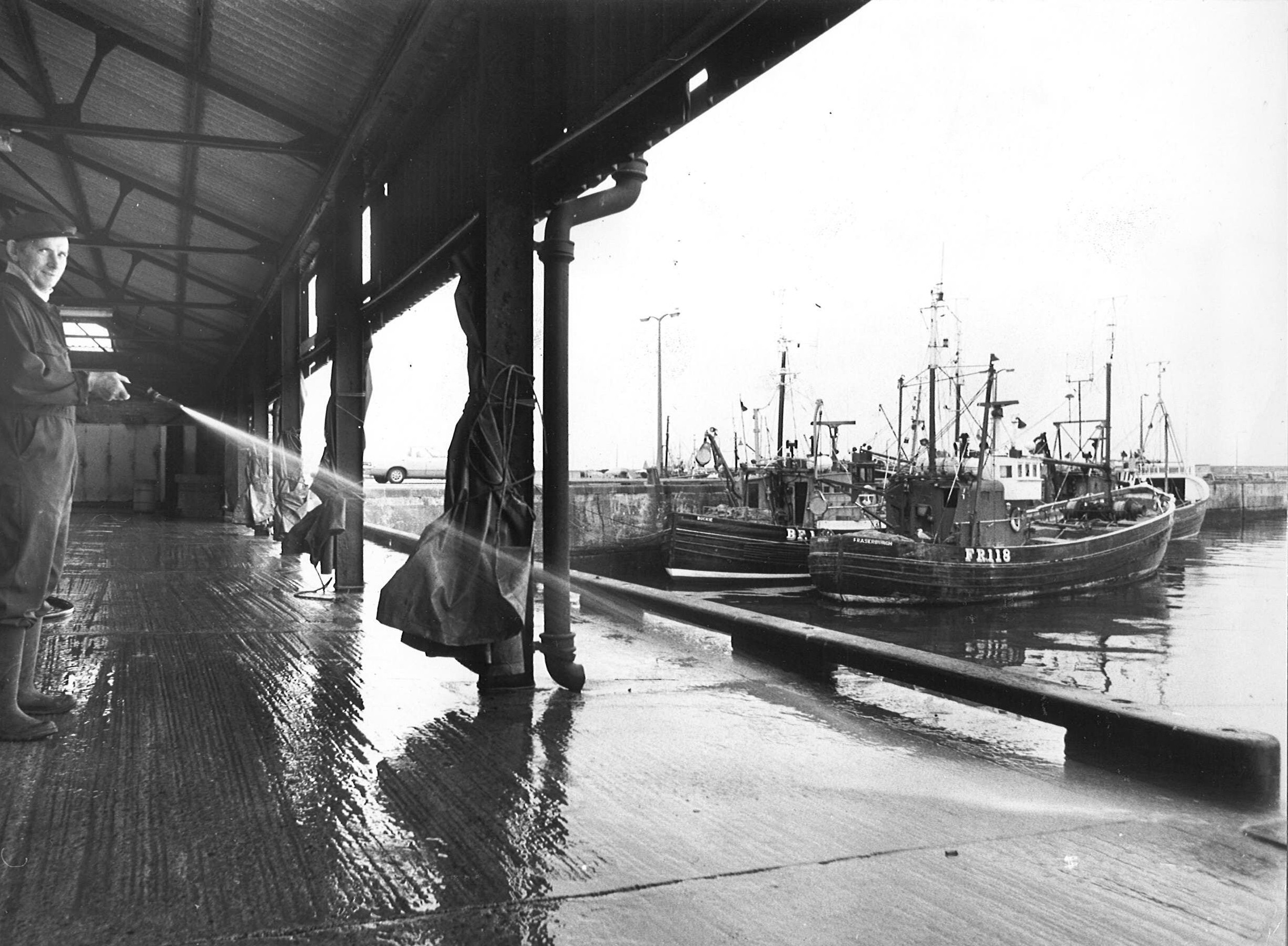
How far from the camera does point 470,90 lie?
564 cm

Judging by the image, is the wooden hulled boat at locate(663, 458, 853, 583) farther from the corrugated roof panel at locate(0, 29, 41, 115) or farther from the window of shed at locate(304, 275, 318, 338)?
the corrugated roof panel at locate(0, 29, 41, 115)

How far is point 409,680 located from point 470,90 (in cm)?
356

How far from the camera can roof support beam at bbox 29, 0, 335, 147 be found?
261 inches

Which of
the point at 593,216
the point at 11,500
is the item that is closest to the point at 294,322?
the point at 593,216

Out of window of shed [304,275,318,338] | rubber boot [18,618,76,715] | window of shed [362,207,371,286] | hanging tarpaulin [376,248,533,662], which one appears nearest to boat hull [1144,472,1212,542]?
window of shed [304,275,318,338]

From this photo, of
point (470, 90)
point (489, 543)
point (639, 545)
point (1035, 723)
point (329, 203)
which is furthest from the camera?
point (639, 545)

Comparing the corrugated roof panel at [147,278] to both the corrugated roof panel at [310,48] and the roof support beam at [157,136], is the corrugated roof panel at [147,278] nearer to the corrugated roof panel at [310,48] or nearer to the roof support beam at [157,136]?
the roof support beam at [157,136]

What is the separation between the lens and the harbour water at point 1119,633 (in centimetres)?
1554

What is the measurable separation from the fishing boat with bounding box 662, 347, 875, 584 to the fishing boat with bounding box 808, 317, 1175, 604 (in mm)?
2511

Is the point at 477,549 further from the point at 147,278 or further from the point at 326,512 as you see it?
the point at 147,278

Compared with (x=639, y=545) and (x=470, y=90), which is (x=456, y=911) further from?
(x=639, y=545)

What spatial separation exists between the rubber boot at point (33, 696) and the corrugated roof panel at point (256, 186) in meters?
5.70

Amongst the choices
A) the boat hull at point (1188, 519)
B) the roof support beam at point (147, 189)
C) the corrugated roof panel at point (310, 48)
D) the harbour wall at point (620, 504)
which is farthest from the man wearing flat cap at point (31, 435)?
the boat hull at point (1188, 519)

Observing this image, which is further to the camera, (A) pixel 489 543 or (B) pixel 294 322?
(B) pixel 294 322
